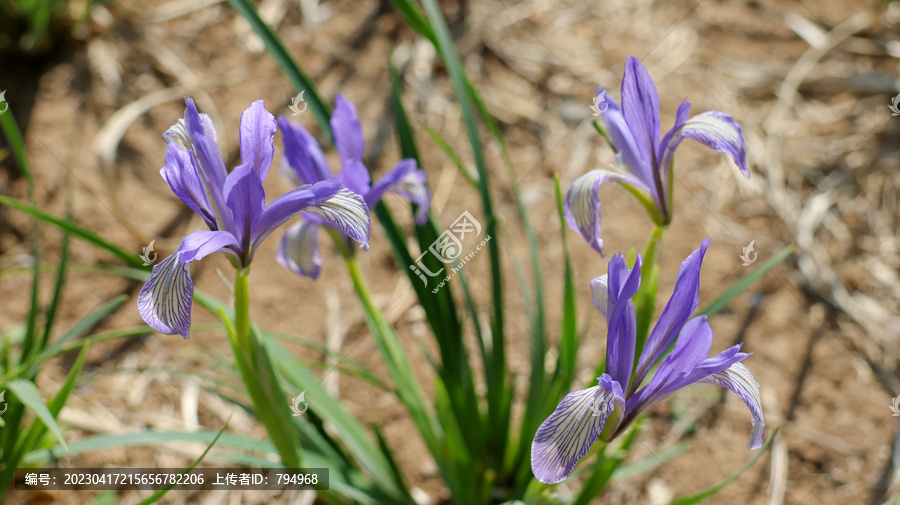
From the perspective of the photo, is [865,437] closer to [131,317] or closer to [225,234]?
[225,234]

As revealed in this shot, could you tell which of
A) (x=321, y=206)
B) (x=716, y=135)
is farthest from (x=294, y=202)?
(x=716, y=135)

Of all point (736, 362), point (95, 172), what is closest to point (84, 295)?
point (95, 172)

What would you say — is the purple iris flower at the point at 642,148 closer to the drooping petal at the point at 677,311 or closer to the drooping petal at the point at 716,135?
the drooping petal at the point at 716,135

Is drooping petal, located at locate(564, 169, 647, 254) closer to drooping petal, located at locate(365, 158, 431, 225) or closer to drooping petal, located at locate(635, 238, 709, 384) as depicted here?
drooping petal, located at locate(635, 238, 709, 384)

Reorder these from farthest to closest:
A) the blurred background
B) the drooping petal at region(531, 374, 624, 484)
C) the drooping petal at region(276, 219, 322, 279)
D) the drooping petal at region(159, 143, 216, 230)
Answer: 1. the blurred background
2. the drooping petal at region(276, 219, 322, 279)
3. the drooping petal at region(159, 143, 216, 230)
4. the drooping petal at region(531, 374, 624, 484)

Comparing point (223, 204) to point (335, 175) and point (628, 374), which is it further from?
point (628, 374)

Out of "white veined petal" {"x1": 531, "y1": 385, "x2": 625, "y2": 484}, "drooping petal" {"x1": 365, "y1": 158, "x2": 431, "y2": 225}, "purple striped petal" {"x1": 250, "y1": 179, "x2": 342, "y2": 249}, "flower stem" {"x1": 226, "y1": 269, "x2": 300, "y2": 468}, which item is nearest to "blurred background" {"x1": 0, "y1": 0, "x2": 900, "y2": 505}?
"flower stem" {"x1": 226, "y1": 269, "x2": 300, "y2": 468}

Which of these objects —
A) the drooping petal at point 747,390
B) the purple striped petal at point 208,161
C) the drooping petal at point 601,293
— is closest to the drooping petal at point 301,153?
the purple striped petal at point 208,161
